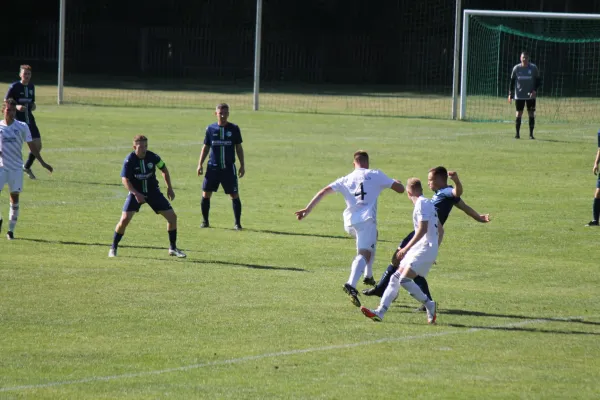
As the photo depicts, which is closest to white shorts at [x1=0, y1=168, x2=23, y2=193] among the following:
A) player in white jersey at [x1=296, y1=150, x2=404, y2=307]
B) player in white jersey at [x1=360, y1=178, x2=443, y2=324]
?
player in white jersey at [x1=296, y1=150, x2=404, y2=307]

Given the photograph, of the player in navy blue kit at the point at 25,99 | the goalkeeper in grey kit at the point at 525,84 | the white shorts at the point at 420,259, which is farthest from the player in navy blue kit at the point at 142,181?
the goalkeeper in grey kit at the point at 525,84

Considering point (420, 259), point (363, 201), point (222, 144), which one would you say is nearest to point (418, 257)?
point (420, 259)

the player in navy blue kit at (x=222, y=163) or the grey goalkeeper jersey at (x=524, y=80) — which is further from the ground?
the grey goalkeeper jersey at (x=524, y=80)

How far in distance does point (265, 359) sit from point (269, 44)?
52184mm

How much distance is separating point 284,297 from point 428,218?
255 centimetres

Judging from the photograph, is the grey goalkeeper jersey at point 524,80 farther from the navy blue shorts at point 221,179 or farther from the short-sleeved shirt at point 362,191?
the short-sleeved shirt at point 362,191

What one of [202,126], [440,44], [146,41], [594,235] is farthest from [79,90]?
[594,235]

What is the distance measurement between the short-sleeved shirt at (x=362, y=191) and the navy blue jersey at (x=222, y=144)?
241 inches

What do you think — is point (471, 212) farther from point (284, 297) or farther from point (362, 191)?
point (284, 297)

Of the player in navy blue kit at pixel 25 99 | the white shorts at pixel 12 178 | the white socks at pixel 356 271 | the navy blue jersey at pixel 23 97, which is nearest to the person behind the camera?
the white socks at pixel 356 271

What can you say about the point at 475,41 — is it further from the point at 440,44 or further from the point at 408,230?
the point at 408,230

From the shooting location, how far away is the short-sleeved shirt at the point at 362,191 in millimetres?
13719

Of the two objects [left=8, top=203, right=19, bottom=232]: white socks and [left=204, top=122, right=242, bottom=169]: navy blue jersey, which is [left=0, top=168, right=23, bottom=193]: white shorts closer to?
[left=8, top=203, right=19, bottom=232]: white socks

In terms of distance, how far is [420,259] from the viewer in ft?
40.7
